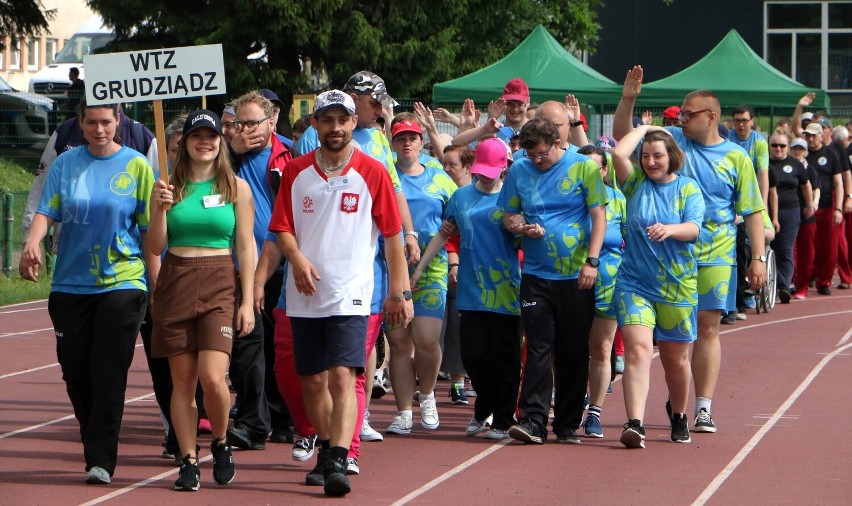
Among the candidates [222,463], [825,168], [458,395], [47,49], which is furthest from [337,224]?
[47,49]

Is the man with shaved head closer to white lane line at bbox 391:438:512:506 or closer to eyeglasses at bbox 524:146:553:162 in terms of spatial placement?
eyeglasses at bbox 524:146:553:162

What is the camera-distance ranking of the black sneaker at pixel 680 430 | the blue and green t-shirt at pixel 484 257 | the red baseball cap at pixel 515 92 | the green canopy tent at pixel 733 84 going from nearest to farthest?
the black sneaker at pixel 680 430 → the blue and green t-shirt at pixel 484 257 → the red baseball cap at pixel 515 92 → the green canopy tent at pixel 733 84

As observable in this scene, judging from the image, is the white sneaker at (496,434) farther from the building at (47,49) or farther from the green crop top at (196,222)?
the building at (47,49)

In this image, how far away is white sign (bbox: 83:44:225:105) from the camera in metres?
8.64

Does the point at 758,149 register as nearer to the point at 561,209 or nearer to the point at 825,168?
the point at 561,209

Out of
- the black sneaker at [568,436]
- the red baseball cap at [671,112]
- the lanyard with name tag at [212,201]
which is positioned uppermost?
the red baseball cap at [671,112]

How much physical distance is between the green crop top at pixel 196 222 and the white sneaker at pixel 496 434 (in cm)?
248

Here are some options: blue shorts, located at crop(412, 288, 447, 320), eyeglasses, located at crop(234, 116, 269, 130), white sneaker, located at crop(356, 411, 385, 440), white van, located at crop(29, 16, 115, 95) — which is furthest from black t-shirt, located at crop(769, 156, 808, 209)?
white van, located at crop(29, 16, 115, 95)

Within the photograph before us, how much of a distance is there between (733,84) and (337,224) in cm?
2083

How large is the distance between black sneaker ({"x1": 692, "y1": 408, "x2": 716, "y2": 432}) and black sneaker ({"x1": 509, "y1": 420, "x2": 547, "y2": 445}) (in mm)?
1105

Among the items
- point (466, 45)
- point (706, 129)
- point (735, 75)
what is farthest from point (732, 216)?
point (466, 45)

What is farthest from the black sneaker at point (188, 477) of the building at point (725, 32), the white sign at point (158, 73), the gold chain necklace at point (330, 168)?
the building at point (725, 32)

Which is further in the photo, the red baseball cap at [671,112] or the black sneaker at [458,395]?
the red baseball cap at [671,112]

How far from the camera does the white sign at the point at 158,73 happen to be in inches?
340
